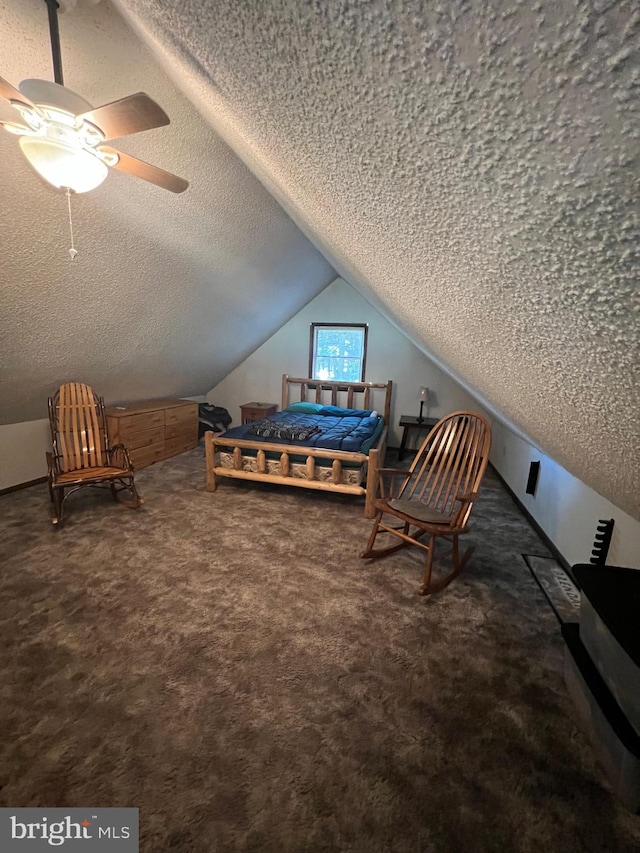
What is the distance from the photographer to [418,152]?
490 millimetres

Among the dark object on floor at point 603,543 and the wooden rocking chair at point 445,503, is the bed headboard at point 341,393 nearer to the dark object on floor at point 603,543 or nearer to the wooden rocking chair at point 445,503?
the wooden rocking chair at point 445,503

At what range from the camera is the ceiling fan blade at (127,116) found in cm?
124

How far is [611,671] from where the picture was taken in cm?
129

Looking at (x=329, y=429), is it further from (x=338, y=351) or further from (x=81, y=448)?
(x=81, y=448)

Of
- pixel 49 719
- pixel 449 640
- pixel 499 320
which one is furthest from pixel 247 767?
pixel 499 320

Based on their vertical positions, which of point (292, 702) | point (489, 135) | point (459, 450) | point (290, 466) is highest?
point (489, 135)

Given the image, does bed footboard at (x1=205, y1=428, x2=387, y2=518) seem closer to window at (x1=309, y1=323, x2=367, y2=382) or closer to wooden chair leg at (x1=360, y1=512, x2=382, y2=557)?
wooden chair leg at (x1=360, y1=512, x2=382, y2=557)

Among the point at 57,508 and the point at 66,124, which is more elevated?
the point at 66,124

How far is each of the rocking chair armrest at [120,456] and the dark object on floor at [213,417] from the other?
1854 mm

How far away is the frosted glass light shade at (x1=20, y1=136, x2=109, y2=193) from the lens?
136cm

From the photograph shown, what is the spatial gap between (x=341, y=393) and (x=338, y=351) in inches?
25.0

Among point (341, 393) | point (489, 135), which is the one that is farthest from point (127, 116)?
point (341, 393)

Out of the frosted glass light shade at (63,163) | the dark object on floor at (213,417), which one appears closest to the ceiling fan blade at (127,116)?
the frosted glass light shade at (63,163)

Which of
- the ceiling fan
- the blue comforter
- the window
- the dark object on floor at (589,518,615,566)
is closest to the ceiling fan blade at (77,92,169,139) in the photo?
the ceiling fan
